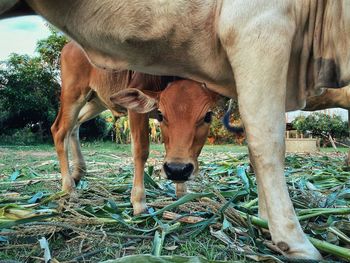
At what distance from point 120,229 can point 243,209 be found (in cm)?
79

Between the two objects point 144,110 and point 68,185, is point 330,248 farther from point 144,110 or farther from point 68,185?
point 68,185

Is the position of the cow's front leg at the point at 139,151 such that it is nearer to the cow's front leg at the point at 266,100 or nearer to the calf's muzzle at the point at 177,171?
the calf's muzzle at the point at 177,171

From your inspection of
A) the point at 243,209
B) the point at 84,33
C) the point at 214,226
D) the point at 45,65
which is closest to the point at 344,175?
the point at 243,209

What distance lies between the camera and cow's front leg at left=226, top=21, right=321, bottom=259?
90.4 inches

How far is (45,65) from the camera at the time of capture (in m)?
23.3

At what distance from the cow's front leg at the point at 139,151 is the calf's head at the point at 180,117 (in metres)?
0.31

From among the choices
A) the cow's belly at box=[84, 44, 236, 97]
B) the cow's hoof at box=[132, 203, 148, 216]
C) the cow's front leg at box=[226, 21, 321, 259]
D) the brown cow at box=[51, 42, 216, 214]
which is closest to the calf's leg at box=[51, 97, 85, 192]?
the brown cow at box=[51, 42, 216, 214]

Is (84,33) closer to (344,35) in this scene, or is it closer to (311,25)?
(311,25)

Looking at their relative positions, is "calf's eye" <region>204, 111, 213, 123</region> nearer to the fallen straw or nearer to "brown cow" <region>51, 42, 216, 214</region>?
"brown cow" <region>51, 42, 216, 214</region>

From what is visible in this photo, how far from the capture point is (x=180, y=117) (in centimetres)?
278

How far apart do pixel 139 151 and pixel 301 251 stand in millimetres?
1531

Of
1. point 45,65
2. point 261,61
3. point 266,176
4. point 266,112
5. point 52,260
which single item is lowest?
point 52,260

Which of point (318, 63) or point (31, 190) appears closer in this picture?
point (318, 63)

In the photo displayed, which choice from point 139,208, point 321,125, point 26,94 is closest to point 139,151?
point 139,208
